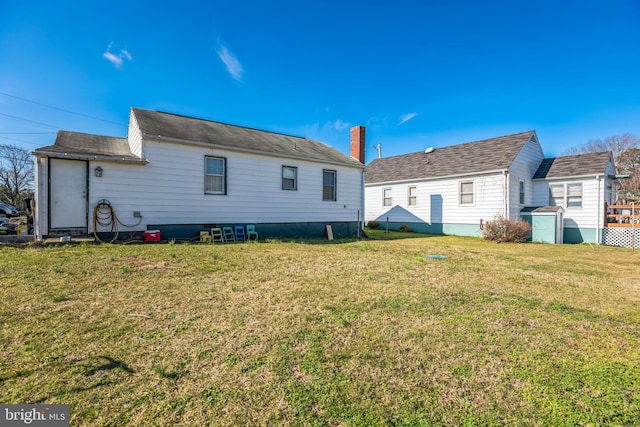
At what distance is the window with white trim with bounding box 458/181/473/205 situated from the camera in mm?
Result: 15258

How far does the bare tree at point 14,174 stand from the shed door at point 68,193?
36797 mm

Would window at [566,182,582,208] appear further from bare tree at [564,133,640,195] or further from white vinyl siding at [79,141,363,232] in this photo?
bare tree at [564,133,640,195]

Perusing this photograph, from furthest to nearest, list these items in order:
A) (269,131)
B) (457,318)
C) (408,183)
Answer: (408,183)
(269,131)
(457,318)

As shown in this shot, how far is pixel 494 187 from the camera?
14.2m

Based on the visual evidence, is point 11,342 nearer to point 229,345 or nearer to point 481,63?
point 229,345

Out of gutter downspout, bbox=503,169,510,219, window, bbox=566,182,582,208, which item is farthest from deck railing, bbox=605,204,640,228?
gutter downspout, bbox=503,169,510,219

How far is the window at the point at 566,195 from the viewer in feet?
44.5

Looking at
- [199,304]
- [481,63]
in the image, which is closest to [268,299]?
[199,304]

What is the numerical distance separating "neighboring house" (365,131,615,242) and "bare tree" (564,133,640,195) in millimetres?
19435

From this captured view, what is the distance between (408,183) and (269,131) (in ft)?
30.1

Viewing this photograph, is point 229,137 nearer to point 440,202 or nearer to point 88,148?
point 88,148

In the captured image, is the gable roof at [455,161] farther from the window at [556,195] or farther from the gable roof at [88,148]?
the gable roof at [88,148]

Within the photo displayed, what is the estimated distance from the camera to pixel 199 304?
390 cm

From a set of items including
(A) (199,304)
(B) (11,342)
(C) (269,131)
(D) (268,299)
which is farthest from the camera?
(C) (269,131)
